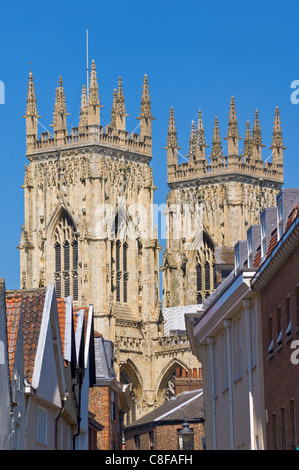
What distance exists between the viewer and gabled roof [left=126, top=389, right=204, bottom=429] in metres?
70.8

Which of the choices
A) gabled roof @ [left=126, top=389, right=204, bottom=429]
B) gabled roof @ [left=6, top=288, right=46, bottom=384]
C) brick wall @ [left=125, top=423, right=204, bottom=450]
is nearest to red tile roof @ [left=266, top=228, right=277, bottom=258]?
gabled roof @ [left=6, top=288, right=46, bottom=384]

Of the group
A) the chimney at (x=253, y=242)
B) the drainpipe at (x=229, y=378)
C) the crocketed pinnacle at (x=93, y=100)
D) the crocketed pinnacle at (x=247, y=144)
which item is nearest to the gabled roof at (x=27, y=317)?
the chimney at (x=253, y=242)

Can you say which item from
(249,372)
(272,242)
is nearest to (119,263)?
(249,372)

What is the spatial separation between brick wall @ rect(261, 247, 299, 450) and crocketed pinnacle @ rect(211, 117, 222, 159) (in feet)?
287

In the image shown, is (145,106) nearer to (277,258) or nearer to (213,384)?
(213,384)

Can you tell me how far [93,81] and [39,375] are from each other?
75.7m

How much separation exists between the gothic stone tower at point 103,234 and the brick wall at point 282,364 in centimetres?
7030

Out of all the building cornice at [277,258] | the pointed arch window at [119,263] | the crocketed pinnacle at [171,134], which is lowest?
the building cornice at [277,258]

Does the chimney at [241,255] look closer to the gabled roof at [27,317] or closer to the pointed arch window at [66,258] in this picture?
the gabled roof at [27,317]

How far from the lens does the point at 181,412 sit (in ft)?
237

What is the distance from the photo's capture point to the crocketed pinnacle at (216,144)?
127 m

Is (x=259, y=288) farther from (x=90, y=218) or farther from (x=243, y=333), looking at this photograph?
(x=90, y=218)
